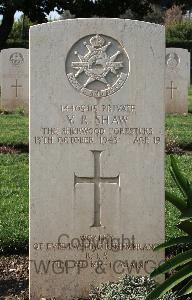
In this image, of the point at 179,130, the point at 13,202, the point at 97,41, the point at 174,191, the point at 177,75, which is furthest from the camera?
the point at 177,75

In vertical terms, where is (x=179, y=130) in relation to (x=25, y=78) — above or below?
below

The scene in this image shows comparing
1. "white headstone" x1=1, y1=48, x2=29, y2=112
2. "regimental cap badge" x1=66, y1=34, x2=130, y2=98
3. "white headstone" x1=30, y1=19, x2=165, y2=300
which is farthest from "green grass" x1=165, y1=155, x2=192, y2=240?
"white headstone" x1=1, y1=48, x2=29, y2=112

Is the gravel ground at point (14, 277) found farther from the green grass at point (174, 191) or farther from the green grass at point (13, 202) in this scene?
the green grass at point (174, 191)

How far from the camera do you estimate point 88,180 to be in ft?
14.6

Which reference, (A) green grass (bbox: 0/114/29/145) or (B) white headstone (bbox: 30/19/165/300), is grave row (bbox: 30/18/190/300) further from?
(A) green grass (bbox: 0/114/29/145)

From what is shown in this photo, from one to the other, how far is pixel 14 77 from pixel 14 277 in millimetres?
11012

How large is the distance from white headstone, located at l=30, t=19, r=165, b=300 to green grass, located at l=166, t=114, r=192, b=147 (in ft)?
19.7

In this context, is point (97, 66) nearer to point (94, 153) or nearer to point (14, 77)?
point (94, 153)

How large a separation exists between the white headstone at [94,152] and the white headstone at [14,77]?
11.0 meters

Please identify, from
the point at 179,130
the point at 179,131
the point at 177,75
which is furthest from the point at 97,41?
the point at 177,75

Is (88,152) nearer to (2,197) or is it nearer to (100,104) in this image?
(100,104)

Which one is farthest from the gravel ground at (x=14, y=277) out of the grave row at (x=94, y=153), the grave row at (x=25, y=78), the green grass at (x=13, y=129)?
the grave row at (x=25, y=78)

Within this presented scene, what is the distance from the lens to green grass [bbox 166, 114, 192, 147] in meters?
10.7

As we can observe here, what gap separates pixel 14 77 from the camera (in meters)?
15.5
